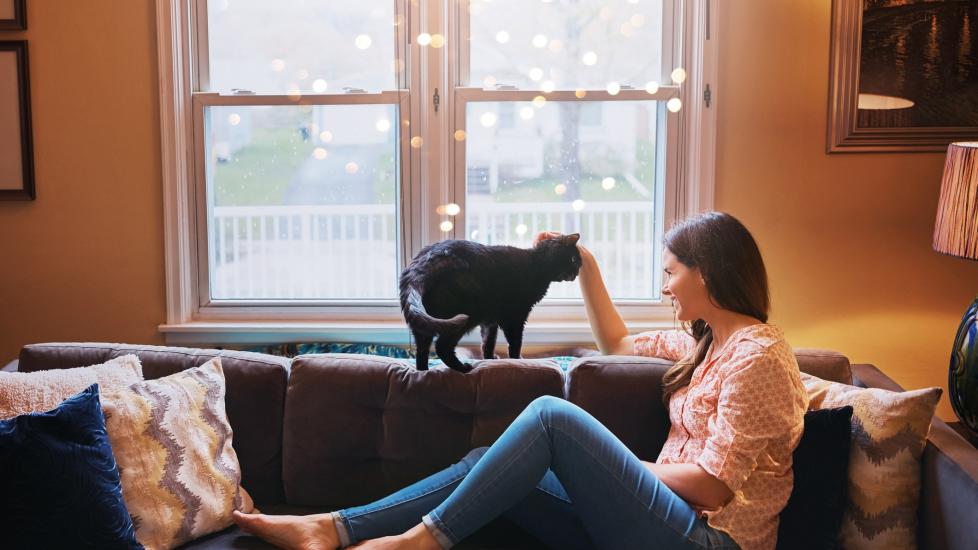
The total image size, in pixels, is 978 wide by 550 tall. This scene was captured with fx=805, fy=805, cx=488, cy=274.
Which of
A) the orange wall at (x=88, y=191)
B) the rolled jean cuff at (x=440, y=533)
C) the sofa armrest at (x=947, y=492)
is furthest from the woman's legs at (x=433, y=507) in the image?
the orange wall at (x=88, y=191)

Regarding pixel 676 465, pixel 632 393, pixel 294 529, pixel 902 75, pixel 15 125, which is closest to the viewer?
pixel 676 465

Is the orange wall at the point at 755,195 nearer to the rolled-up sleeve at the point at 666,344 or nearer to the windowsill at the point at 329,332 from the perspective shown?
the windowsill at the point at 329,332

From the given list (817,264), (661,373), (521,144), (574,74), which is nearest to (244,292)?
(521,144)

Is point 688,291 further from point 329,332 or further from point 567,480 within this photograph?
point 329,332

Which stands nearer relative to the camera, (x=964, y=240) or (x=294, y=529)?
(x=294, y=529)

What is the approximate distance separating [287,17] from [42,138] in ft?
2.94

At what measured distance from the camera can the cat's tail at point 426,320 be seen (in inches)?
71.1

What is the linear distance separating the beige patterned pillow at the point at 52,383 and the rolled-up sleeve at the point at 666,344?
50.6 inches

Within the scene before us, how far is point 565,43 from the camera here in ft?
8.72

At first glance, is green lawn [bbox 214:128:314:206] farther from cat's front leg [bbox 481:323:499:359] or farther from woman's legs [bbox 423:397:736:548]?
woman's legs [bbox 423:397:736:548]

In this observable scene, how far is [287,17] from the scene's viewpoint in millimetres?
2678

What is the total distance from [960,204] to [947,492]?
85 cm

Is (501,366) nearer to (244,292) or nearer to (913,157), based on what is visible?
(244,292)

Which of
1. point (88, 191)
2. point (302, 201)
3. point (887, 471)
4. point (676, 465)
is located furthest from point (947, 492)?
point (88, 191)
